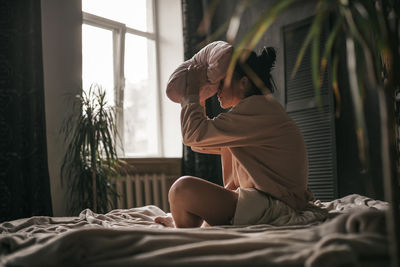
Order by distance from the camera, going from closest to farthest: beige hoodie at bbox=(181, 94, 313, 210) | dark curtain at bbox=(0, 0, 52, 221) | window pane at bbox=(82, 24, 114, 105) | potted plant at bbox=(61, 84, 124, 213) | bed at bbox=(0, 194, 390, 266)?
1. bed at bbox=(0, 194, 390, 266)
2. beige hoodie at bbox=(181, 94, 313, 210)
3. dark curtain at bbox=(0, 0, 52, 221)
4. potted plant at bbox=(61, 84, 124, 213)
5. window pane at bbox=(82, 24, 114, 105)

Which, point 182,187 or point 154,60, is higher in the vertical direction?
point 154,60

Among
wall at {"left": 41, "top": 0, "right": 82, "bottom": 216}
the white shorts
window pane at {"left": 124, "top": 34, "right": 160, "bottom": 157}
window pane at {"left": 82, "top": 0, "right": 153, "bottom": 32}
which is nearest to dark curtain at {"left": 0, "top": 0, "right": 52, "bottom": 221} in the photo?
wall at {"left": 41, "top": 0, "right": 82, "bottom": 216}

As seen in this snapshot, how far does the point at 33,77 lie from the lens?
3.31 m

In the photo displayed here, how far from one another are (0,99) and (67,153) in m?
0.65

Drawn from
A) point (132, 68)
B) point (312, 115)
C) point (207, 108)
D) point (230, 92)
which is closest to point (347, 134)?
point (312, 115)

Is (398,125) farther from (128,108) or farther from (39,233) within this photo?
(128,108)

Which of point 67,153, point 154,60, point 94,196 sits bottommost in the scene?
point 94,196

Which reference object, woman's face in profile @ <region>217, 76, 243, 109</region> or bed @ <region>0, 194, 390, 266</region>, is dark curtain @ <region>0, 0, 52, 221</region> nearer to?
woman's face in profile @ <region>217, 76, 243, 109</region>

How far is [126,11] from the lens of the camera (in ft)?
15.2

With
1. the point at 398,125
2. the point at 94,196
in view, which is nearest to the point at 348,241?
the point at 398,125

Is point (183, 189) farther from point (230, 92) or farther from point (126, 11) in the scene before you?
point (126, 11)

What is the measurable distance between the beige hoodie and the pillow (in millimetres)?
143

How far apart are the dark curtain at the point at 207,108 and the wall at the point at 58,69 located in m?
1.17

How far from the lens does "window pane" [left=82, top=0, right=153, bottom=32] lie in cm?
432
